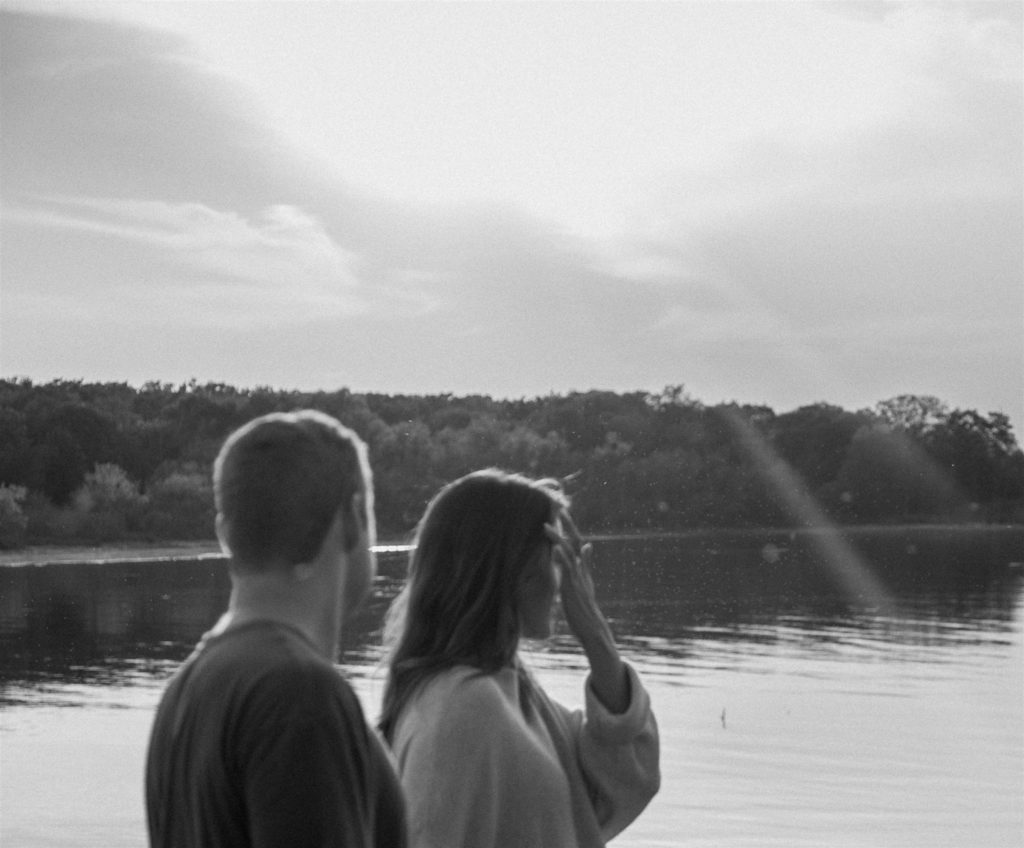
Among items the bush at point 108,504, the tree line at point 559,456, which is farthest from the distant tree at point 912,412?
the bush at point 108,504

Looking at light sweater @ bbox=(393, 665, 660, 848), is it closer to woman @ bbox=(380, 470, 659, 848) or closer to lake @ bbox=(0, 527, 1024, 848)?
woman @ bbox=(380, 470, 659, 848)

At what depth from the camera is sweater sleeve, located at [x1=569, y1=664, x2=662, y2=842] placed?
3387 mm

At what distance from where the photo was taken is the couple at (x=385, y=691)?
6.97 feet

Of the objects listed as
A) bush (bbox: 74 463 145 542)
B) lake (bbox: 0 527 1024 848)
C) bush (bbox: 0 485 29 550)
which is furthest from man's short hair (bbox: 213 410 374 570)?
bush (bbox: 74 463 145 542)

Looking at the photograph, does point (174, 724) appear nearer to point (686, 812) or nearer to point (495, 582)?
point (495, 582)

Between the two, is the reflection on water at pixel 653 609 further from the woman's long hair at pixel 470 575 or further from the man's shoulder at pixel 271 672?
the man's shoulder at pixel 271 672

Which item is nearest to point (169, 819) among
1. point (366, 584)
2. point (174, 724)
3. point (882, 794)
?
point (174, 724)

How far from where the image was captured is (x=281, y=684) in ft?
6.95

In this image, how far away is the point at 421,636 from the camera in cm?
336

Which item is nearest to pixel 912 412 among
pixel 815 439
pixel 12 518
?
pixel 815 439

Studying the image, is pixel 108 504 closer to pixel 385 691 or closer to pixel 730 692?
pixel 730 692

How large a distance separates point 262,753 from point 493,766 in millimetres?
1211

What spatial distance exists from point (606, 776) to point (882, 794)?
104ft

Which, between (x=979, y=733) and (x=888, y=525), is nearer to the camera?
(x=979, y=733)
